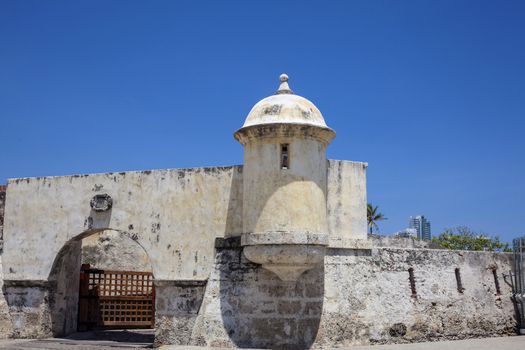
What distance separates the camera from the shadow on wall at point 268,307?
1185 centimetres

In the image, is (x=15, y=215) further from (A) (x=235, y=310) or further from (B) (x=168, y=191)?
(A) (x=235, y=310)

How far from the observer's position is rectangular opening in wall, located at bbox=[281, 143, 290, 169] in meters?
11.9

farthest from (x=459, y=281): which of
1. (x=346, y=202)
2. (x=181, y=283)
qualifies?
(x=181, y=283)

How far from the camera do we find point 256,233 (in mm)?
11656

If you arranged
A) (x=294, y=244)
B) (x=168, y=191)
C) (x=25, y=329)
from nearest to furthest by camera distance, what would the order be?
(x=294, y=244) < (x=168, y=191) < (x=25, y=329)

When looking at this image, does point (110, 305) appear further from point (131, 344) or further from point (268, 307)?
point (268, 307)

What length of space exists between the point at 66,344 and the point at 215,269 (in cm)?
374

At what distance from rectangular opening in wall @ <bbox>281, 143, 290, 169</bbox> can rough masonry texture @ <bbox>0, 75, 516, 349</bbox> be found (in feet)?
0.07

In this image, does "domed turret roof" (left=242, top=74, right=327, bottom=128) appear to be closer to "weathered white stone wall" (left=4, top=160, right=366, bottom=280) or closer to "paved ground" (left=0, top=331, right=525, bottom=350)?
"weathered white stone wall" (left=4, top=160, right=366, bottom=280)

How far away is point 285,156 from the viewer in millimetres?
11945

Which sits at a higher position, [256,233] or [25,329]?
[256,233]

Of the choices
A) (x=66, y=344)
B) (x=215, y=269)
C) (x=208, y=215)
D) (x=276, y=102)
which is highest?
(x=276, y=102)

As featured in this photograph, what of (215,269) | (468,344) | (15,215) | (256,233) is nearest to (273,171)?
(256,233)

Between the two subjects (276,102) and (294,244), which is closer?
(294,244)
